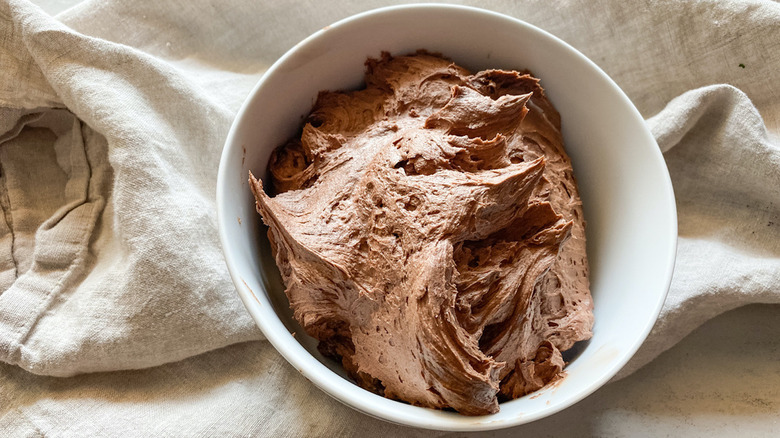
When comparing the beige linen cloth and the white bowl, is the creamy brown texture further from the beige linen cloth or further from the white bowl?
the beige linen cloth

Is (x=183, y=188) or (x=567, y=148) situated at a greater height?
(x=567, y=148)

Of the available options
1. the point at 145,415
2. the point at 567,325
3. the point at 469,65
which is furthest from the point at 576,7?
the point at 145,415

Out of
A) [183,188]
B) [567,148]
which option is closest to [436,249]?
[567,148]

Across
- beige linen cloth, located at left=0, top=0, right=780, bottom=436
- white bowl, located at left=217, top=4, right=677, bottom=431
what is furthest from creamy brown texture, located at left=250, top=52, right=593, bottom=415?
beige linen cloth, located at left=0, top=0, right=780, bottom=436

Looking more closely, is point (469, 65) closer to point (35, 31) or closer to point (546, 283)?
point (546, 283)

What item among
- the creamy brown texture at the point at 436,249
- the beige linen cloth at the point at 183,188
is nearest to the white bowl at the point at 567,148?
the creamy brown texture at the point at 436,249

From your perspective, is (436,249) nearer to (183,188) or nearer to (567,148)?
(567,148)

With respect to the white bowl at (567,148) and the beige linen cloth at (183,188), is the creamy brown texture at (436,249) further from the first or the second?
the beige linen cloth at (183,188)
